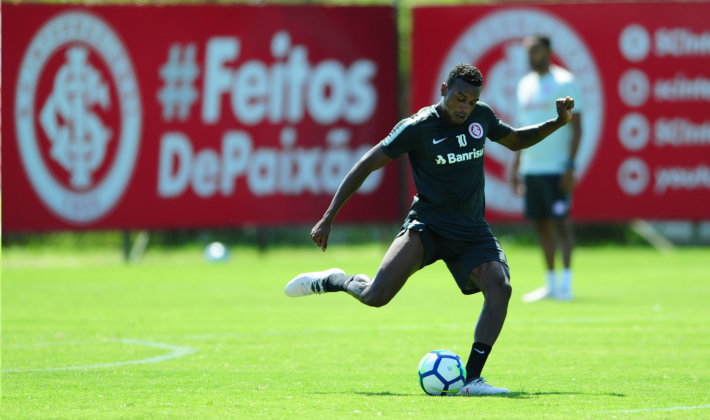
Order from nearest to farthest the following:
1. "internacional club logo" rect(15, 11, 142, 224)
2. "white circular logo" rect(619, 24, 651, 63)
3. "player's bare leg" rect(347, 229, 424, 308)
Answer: "player's bare leg" rect(347, 229, 424, 308) → "internacional club logo" rect(15, 11, 142, 224) → "white circular logo" rect(619, 24, 651, 63)

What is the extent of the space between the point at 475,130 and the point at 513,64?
11.3 metres

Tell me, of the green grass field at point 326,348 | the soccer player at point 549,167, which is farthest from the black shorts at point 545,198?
the green grass field at point 326,348

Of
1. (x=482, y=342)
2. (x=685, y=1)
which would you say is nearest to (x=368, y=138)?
(x=685, y=1)

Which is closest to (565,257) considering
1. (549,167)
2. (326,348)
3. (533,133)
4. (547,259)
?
(547,259)

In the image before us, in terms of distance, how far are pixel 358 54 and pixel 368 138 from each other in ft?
5.00

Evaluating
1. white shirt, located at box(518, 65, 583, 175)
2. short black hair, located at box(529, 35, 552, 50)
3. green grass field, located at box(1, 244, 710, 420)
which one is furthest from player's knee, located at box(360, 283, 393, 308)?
short black hair, located at box(529, 35, 552, 50)

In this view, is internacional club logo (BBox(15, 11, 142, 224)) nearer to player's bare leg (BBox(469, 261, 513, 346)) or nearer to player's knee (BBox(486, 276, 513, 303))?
player's bare leg (BBox(469, 261, 513, 346))

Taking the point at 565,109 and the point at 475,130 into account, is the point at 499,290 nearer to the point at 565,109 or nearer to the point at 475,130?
the point at 475,130

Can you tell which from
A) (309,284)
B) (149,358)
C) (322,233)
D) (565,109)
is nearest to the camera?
(322,233)

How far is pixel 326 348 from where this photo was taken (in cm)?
793

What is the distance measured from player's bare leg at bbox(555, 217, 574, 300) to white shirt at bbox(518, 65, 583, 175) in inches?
25.7

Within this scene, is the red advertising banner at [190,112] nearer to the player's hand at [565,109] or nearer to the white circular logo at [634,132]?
the white circular logo at [634,132]

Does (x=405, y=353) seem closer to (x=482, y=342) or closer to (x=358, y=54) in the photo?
(x=482, y=342)

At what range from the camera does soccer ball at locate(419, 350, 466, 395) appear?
5.93m
